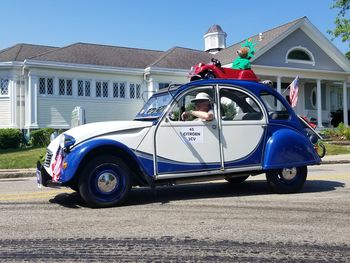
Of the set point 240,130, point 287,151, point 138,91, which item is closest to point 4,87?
point 138,91

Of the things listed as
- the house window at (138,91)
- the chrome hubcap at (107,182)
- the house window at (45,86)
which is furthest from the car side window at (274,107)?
the house window at (138,91)

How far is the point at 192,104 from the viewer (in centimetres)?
715

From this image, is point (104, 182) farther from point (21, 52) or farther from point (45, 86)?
point (21, 52)

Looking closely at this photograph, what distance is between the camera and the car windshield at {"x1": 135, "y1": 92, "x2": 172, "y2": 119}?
23.2 ft

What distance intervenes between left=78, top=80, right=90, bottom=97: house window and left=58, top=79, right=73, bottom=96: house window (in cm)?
52

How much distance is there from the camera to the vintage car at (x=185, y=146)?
6426 millimetres

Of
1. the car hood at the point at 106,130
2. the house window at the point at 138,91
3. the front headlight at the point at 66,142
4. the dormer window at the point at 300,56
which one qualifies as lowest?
the front headlight at the point at 66,142

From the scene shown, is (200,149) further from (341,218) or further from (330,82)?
(330,82)

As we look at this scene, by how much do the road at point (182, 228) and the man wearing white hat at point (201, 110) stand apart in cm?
131

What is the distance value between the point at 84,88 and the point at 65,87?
1158 millimetres

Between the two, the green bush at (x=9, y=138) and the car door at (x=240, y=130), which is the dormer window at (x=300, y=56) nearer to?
the green bush at (x=9, y=138)

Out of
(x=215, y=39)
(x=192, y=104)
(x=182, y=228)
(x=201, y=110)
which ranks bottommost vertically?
(x=182, y=228)

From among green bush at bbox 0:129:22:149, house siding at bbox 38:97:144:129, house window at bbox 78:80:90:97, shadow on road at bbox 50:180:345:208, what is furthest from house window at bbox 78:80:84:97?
shadow on road at bbox 50:180:345:208

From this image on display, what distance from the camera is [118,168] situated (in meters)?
6.50
